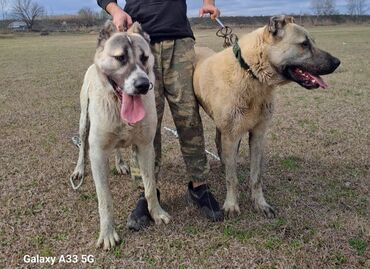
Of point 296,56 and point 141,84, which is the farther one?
point 296,56

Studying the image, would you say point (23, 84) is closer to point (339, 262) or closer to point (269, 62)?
point (269, 62)

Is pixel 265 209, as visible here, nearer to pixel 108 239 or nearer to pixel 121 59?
pixel 108 239

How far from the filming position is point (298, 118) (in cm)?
641

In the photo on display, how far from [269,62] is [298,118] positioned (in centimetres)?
343

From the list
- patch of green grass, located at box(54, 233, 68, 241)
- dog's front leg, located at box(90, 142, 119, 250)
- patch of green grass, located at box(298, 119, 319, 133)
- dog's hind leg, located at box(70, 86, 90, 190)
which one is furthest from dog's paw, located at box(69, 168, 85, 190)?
patch of green grass, located at box(298, 119, 319, 133)

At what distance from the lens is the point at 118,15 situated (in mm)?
3152

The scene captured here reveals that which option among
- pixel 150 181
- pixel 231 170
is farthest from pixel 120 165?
pixel 231 170

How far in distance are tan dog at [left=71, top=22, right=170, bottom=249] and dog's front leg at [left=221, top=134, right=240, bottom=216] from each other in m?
0.56

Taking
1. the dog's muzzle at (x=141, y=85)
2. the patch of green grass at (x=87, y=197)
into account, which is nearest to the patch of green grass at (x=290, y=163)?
the patch of green grass at (x=87, y=197)

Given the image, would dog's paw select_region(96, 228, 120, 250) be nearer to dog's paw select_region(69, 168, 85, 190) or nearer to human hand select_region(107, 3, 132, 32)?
dog's paw select_region(69, 168, 85, 190)

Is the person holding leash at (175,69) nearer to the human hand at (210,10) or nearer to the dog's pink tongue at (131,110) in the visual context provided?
the human hand at (210,10)

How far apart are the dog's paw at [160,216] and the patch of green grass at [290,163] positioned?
1643mm

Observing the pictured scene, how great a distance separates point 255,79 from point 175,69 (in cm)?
67

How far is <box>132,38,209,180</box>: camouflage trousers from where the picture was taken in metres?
3.40
